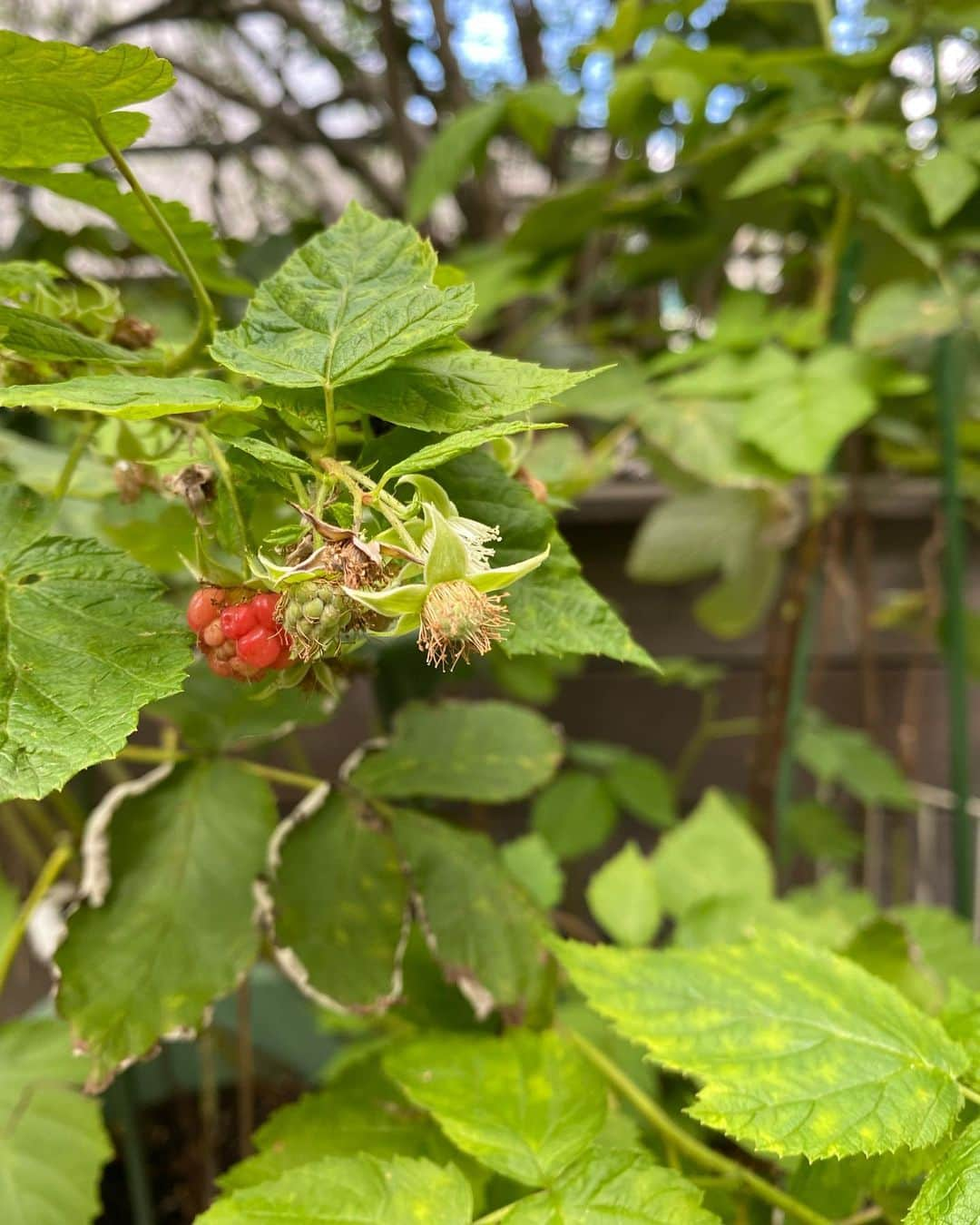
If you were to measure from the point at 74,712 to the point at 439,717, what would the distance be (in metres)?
0.28

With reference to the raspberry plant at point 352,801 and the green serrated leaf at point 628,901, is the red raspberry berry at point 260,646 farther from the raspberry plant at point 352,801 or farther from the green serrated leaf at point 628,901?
the green serrated leaf at point 628,901

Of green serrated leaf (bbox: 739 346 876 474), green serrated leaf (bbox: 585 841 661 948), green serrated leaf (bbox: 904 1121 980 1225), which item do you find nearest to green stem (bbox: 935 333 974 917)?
green serrated leaf (bbox: 739 346 876 474)

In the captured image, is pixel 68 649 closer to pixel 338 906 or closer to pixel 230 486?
pixel 230 486

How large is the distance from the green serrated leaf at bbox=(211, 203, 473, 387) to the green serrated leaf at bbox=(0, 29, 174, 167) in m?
0.07

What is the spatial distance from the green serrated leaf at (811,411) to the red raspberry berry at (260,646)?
440 mm

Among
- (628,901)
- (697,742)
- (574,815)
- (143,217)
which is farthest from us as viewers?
(697,742)

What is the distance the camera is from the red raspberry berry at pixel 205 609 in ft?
0.88

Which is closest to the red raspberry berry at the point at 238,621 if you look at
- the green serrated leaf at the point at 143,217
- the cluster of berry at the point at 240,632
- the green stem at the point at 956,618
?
the cluster of berry at the point at 240,632

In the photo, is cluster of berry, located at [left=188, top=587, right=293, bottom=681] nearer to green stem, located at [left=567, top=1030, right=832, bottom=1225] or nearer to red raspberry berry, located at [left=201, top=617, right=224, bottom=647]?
red raspberry berry, located at [left=201, top=617, right=224, bottom=647]

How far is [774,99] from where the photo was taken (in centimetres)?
74

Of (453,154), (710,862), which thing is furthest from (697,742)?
(453,154)

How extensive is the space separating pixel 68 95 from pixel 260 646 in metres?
0.17

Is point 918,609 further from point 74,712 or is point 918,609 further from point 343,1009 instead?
point 74,712

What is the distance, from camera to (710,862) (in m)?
0.67
